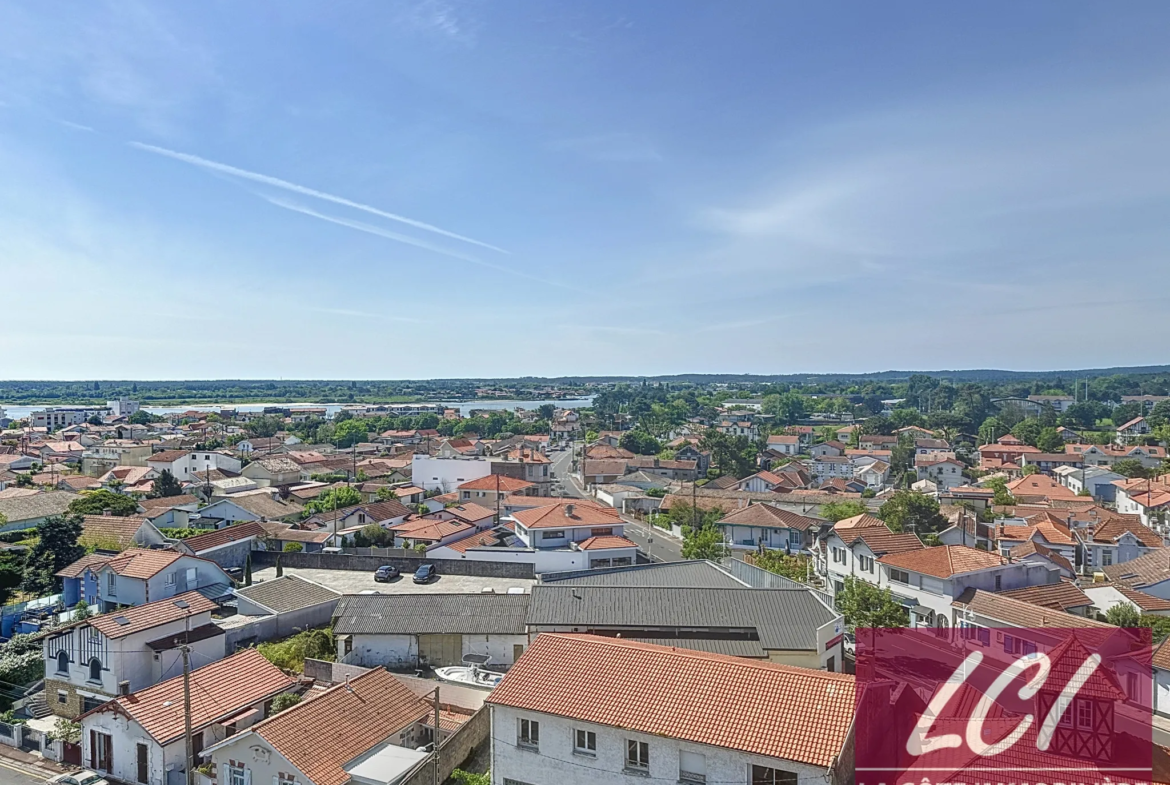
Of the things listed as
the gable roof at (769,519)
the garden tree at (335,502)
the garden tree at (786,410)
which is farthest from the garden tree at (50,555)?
the garden tree at (786,410)

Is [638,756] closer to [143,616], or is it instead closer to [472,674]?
[472,674]

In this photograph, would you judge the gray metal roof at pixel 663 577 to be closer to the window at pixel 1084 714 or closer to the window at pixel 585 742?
the window at pixel 1084 714

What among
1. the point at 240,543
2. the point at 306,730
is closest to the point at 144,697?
the point at 306,730

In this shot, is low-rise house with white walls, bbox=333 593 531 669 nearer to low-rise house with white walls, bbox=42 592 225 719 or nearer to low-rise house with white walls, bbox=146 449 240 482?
low-rise house with white walls, bbox=42 592 225 719

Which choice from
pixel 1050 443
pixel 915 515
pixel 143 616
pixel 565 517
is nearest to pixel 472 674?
pixel 143 616

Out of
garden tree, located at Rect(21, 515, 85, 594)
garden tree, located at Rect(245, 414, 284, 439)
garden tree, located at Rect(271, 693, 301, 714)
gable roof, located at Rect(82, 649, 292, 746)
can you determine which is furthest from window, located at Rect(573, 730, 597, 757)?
garden tree, located at Rect(245, 414, 284, 439)

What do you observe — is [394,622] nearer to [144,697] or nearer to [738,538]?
[144,697]
